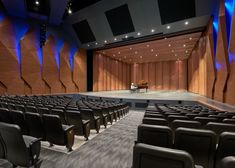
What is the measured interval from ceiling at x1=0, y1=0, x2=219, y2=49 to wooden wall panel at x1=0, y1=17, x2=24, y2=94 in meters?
1.46

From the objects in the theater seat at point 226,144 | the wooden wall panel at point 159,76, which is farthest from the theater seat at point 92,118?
the wooden wall panel at point 159,76

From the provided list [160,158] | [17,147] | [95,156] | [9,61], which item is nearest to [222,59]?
[95,156]

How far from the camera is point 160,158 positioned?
49.2 inches

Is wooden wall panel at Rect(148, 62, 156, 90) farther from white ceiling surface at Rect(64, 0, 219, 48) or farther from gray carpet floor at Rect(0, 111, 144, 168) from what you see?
gray carpet floor at Rect(0, 111, 144, 168)

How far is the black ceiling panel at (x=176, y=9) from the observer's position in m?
10.3

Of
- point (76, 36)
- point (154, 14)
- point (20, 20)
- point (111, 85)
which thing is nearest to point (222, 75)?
point (154, 14)

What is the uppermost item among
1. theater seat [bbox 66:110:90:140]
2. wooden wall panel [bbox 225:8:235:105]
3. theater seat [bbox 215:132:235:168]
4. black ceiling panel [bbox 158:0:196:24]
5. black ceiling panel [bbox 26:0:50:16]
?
black ceiling panel [bbox 26:0:50:16]

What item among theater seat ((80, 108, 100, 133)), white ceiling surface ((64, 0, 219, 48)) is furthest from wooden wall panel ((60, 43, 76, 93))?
theater seat ((80, 108, 100, 133))

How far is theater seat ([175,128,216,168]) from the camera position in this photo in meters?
1.86

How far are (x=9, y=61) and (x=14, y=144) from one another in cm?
1271

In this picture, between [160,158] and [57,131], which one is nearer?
[160,158]

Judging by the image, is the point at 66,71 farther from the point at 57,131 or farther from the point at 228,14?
the point at 57,131

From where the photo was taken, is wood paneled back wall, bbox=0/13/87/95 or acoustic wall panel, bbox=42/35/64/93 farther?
acoustic wall panel, bbox=42/35/64/93

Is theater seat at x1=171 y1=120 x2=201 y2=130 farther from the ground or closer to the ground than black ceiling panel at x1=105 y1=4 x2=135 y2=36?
closer to the ground
